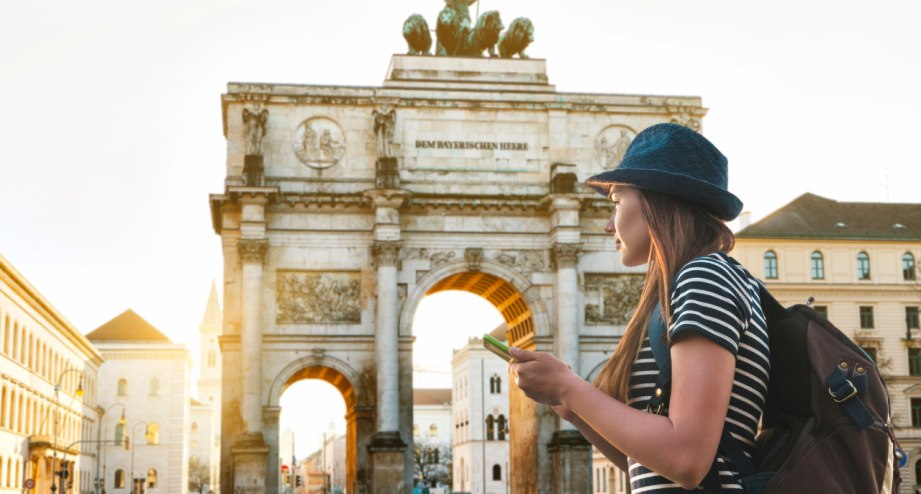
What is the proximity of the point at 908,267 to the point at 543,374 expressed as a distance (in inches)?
2469

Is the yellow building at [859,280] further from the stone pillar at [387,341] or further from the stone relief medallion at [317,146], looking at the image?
the stone relief medallion at [317,146]

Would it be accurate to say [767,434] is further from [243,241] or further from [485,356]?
[485,356]

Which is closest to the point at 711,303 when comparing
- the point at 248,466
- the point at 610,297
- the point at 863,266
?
the point at 248,466

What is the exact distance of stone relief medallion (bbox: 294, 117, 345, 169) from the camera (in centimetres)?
4162

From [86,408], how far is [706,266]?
283ft

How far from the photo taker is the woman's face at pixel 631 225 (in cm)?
343

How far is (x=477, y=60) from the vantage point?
4341 cm

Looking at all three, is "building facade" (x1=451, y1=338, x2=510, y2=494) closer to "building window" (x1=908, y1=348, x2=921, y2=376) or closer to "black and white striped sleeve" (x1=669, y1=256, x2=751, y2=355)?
"building window" (x1=908, y1=348, x2=921, y2=376)

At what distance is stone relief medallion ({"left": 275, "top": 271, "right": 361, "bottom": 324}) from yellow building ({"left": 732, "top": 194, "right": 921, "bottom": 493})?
2499cm

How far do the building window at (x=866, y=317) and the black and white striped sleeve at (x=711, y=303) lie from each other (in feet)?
198

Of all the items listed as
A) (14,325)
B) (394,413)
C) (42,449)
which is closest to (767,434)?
(394,413)

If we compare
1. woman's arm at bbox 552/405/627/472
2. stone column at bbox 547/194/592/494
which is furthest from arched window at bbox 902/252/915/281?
woman's arm at bbox 552/405/627/472

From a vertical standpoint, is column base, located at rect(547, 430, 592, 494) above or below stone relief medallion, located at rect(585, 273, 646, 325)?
below

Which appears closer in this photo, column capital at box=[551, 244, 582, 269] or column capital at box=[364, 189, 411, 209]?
column capital at box=[364, 189, 411, 209]
